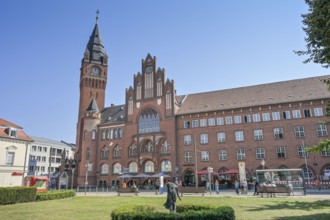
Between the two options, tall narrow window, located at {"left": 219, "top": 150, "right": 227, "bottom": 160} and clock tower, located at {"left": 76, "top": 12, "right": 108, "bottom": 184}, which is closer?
tall narrow window, located at {"left": 219, "top": 150, "right": 227, "bottom": 160}

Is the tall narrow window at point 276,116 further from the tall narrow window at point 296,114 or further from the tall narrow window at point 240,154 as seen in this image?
the tall narrow window at point 240,154

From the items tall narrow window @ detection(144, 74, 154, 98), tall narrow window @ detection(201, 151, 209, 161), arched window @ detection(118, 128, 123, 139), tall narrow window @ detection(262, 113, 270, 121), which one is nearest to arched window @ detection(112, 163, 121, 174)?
arched window @ detection(118, 128, 123, 139)

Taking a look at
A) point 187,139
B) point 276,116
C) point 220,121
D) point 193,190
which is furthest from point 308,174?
point 193,190

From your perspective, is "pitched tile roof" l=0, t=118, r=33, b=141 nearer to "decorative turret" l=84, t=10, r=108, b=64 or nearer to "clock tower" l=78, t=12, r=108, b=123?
"clock tower" l=78, t=12, r=108, b=123

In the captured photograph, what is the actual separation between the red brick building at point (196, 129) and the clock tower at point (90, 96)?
0.23 metres

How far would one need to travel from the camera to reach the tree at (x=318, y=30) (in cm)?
1040

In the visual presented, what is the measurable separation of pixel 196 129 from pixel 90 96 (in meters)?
29.4

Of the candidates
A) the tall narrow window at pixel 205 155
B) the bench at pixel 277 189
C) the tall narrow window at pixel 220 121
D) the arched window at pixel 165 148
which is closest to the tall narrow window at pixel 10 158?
the arched window at pixel 165 148

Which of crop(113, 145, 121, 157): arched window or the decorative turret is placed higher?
the decorative turret

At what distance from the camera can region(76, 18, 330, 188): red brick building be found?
3975 cm

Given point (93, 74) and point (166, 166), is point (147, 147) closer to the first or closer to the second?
point (166, 166)

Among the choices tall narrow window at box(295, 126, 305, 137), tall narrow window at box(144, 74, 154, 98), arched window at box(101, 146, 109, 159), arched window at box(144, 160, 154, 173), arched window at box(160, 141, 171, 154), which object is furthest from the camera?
arched window at box(101, 146, 109, 159)

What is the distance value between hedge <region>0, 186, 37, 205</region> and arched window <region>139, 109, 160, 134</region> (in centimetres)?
2914

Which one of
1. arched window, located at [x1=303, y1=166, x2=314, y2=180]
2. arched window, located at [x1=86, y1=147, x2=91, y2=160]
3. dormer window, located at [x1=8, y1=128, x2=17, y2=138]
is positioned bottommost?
arched window, located at [x1=303, y1=166, x2=314, y2=180]
